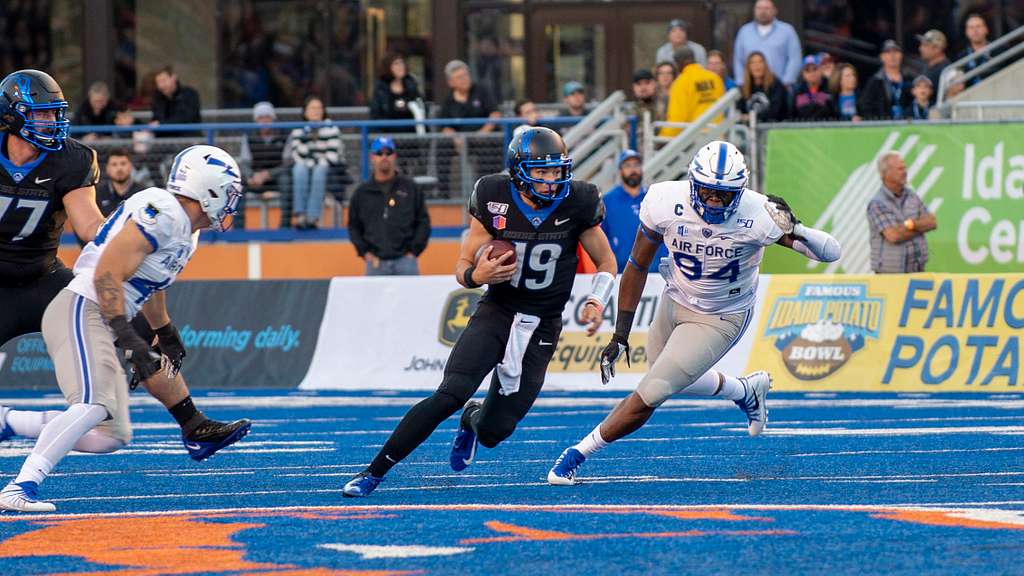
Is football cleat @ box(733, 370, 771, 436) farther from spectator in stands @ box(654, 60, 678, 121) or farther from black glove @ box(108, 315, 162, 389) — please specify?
spectator in stands @ box(654, 60, 678, 121)

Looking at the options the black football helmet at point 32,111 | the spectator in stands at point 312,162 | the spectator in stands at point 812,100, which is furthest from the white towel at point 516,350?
the spectator in stands at point 312,162

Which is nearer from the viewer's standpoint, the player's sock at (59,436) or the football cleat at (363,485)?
the player's sock at (59,436)

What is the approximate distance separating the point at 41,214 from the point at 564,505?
9.58 ft

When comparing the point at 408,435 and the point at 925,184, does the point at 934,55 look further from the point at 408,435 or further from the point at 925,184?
the point at 408,435

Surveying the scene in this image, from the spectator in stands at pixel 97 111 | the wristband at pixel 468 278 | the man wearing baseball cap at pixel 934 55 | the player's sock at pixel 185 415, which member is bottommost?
the player's sock at pixel 185 415

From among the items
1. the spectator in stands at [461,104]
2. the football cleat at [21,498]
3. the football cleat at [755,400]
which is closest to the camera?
the football cleat at [21,498]

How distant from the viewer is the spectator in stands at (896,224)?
14805 mm

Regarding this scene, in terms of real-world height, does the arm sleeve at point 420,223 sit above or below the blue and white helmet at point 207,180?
below

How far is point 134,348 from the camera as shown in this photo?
24.9 feet

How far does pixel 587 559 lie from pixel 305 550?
1.07 m

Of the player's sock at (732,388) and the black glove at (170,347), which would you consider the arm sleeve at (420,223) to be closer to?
the player's sock at (732,388)

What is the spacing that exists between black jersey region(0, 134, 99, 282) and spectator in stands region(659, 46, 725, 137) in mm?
9176

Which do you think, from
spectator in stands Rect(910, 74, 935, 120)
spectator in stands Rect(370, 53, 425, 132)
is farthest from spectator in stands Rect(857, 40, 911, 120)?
spectator in stands Rect(370, 53, 425, 132)

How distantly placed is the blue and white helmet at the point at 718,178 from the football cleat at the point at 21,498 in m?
3.33
